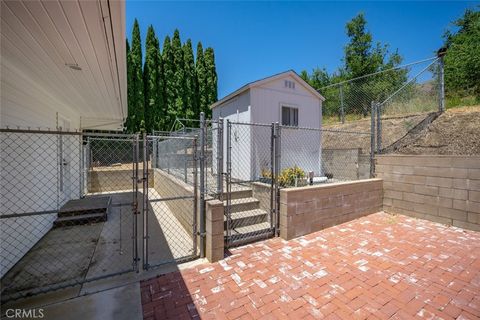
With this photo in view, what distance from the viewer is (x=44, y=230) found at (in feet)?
15.3

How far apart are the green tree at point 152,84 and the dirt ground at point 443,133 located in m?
13.6

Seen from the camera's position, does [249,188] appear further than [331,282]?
Yes

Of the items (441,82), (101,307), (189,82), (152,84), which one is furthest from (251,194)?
(189,82)

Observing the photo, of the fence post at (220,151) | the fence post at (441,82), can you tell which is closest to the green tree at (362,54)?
the fence post at (441,82)

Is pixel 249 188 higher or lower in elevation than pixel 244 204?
higher

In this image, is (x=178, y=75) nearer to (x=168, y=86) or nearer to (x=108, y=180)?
(x=168, y=86)

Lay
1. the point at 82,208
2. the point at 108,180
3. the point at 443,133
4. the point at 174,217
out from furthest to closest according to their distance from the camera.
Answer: the point at 108,180, the point at 443,133, the point at 174,217, the point at 82,208

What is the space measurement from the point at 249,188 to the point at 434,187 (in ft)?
13.7

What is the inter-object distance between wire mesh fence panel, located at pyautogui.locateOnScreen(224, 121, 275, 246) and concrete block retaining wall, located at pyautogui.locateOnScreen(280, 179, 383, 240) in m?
0.34

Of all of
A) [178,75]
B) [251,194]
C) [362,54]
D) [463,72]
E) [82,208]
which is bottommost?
[82,208]

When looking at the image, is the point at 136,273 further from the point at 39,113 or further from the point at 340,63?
the point at 340,63

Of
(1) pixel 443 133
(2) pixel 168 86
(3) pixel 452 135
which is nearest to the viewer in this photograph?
(3) pixel 452 135

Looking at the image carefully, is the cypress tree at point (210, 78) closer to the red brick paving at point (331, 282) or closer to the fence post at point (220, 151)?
the fence post at point (220, 151)

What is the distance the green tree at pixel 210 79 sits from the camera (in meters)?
18.7
